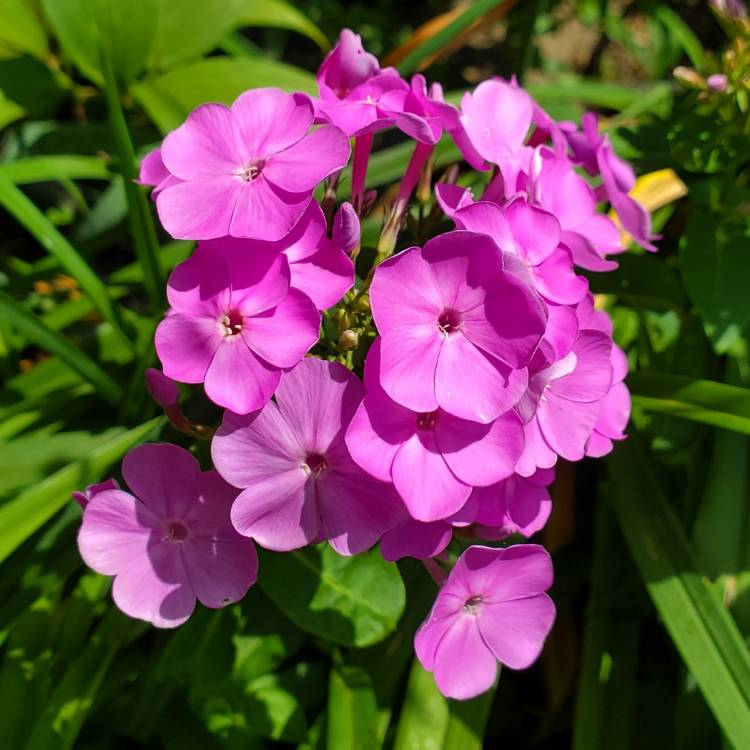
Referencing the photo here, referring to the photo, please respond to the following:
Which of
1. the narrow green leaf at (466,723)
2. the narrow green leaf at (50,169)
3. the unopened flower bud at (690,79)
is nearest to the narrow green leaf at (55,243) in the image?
the narrow green leaf at (50,169)

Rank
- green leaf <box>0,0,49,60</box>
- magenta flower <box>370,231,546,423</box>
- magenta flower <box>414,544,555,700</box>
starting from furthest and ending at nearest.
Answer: green leaf <box>0,0,49,60</box>, magenta flower <box>414,544,555,700</box>, magenta flower <box>370,231,546,423</box>

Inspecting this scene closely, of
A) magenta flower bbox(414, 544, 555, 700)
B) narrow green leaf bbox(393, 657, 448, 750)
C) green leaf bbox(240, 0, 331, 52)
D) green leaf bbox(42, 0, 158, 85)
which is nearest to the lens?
magenta flower bbox(414, 544, 555, 700)

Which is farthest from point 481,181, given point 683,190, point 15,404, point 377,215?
point 15,404

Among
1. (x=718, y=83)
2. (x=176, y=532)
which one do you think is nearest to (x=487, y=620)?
(x=176, y=532)

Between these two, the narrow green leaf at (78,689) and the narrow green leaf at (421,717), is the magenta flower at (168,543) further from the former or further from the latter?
the narrow green leaf at (421,717)

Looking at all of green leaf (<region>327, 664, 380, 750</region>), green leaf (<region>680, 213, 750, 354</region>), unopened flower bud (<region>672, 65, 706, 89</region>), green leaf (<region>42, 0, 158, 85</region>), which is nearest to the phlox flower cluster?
green leaf (<region>327, 664, 380, 750</region>)

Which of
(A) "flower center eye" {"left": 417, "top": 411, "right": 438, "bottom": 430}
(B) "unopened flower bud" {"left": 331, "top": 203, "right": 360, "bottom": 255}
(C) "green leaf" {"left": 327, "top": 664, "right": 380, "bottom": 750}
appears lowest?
Answer: (C) "green leaf" {"left": 327, "top": 664, "right": 380, "bottom": 750}

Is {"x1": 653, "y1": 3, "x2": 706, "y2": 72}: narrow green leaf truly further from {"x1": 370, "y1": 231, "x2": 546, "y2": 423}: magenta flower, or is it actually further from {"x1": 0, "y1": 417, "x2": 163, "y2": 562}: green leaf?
{"x1": 0, "y1": 417, "x2": 163, "y2": 562}: green leaf

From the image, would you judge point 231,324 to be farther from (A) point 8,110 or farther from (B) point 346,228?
(A) point 8,110
